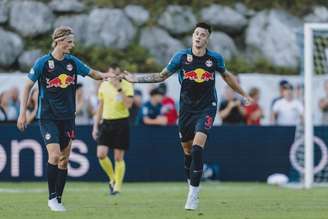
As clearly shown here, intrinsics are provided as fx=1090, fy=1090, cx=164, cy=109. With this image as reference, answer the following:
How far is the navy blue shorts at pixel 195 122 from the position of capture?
15.1 metres

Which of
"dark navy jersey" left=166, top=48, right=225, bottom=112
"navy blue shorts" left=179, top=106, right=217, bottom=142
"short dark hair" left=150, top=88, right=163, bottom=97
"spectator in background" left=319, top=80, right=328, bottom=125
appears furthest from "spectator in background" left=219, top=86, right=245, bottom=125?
"dark navy jersey" left=166, top=48, right=225, bottom=112

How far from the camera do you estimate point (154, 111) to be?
23.8 metres

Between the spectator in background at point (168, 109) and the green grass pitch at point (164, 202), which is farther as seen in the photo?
the spectator in background at point (168, 109)

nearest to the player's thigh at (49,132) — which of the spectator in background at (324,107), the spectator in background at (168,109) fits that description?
the spectator in background at (168,109)

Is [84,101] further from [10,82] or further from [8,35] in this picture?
[8,35]

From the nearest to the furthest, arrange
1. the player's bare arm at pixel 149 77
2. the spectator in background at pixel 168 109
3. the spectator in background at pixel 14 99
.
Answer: the player's bare arm at pixel 149 77
the spectator in background at pixel 168 109
the spectator in background at pixel 14 99

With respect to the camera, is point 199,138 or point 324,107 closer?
point 199,138

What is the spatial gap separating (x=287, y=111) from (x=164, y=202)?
847cm

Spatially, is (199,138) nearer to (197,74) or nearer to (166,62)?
(197,74)

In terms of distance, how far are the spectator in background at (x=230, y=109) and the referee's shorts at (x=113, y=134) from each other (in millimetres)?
4659

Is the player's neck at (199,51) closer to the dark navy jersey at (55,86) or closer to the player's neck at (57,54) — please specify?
the dark navy jersey at (55,86)

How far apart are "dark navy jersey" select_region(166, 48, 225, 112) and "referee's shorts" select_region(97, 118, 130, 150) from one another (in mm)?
4707

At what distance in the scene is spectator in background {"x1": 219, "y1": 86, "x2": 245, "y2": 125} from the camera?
24.1 metres

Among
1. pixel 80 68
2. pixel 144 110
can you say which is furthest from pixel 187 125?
pixel 144 110
